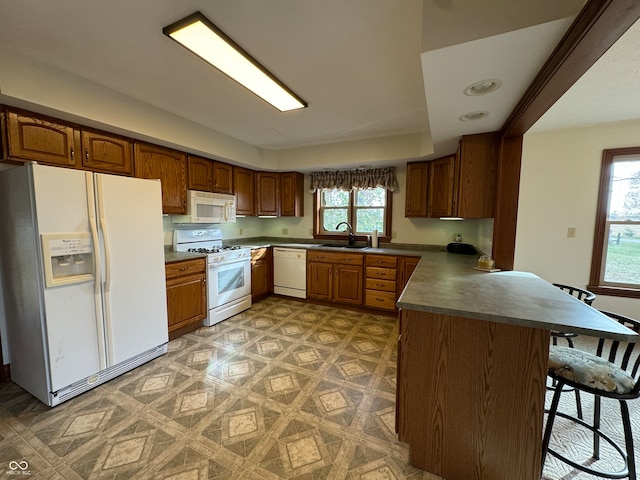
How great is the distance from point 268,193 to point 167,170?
1708mm

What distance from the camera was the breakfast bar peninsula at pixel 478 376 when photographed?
1.17 meters

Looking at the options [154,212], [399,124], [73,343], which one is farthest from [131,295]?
[399,124]

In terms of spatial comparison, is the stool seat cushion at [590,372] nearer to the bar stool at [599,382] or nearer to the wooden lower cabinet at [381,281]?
the bar stool at [599,382]

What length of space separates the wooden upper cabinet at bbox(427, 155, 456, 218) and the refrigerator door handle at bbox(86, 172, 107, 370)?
3.55 metres

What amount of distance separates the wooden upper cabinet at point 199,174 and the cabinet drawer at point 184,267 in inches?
38.0

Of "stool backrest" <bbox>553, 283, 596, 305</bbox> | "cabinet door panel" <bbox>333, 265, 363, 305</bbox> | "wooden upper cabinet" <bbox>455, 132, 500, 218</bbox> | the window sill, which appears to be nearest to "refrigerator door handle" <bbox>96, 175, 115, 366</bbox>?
"cabinet door panel" <bbox>333, 265, 363, 305</bbox>

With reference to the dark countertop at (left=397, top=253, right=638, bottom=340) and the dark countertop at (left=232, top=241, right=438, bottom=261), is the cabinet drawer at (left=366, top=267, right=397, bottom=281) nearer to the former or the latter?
the dark countertop at (left=232, top=241, right=438, bottom=261)

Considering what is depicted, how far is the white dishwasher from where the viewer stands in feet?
13.1

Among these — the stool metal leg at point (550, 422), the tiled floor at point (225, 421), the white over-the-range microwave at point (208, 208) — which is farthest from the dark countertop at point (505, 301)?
the white over-the-range microwave at point (208, 208)

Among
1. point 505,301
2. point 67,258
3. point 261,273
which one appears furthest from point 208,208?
point 505,301

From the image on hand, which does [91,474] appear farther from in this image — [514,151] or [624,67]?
[624,67]

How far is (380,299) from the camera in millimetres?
3537

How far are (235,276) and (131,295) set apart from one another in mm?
1356

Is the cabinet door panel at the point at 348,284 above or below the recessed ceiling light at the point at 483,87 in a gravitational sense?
below
